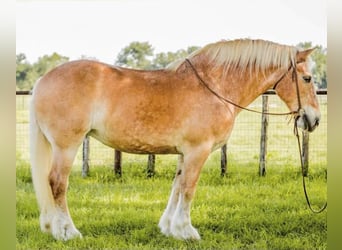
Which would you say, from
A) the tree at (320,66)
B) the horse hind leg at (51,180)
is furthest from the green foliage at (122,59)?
the horse hind leg at (51,180)

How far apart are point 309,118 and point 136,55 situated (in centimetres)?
123

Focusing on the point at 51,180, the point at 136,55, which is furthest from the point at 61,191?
the point at 136,55

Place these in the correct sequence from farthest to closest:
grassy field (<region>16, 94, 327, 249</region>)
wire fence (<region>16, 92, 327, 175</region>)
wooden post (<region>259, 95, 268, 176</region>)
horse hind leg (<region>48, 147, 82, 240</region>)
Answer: wooden post (<region>259, 95, 268, 176</region>), wire fence (<region>16, 92, 327, 175</region>), grassy field (<region>16, 94, 327, 249</region>), horse hind leg (<region>48, 147, 82, 240</region>)

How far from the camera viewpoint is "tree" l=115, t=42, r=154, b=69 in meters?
3.26

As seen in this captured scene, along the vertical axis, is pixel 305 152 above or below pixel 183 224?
above

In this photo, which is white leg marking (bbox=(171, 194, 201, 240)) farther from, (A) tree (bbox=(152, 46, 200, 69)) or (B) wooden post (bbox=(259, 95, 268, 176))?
(A) tree (bbox=(152, 46, 200, 69))

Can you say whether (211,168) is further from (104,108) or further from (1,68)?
(1,68)

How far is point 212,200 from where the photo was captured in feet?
10.7

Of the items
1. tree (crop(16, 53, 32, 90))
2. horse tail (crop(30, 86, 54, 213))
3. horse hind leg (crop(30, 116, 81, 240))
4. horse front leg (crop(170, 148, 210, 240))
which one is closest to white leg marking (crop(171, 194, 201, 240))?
horse front leg (crop(170, 148, 210, 240))

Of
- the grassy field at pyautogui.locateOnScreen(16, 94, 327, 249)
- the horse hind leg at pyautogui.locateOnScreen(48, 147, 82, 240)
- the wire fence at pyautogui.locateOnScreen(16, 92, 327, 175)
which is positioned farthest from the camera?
the wire fence at pyautogui.locateOnScreen(16, 92, 327, 175)

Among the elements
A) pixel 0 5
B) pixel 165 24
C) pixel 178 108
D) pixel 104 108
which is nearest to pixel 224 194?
pixel 178 108

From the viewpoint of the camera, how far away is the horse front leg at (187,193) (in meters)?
3.02

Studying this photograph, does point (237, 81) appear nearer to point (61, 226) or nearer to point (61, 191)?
point (61, 191)

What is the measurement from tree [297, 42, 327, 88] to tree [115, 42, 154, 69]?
109cm
